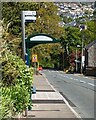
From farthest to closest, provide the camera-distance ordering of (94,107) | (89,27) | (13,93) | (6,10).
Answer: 1. (89,27)
2. (94,107)
3. (6,10)
4. (13,93)

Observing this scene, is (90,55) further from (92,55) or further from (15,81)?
(15,81)

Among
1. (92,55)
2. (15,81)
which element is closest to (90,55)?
(92,55)

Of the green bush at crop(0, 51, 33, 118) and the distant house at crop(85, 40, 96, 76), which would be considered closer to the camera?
the green bush at crop(0, 51, 33, 118)

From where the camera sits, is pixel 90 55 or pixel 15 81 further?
pixel 90 55

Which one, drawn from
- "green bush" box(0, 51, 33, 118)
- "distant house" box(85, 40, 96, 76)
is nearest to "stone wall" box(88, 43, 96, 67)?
"distant house" box(85, 40, 96, 76)

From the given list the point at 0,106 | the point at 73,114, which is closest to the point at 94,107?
the point at 73,114

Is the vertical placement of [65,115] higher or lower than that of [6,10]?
lower

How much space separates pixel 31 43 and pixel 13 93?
18.6 feet

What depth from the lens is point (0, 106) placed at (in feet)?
22.8

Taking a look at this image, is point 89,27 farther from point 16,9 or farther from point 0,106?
point 0,106

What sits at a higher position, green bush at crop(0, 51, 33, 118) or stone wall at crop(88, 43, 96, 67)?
stone wall at crop(88, 43, 96, 67)

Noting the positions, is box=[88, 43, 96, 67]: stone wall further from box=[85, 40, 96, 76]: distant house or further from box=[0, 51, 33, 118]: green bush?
box=[0, 51, 33, 118]: green bush

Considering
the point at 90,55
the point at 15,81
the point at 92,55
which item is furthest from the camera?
the point at 90,55

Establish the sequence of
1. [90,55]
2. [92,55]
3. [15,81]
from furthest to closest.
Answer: [90,55] < [92,55] < [15,81]
